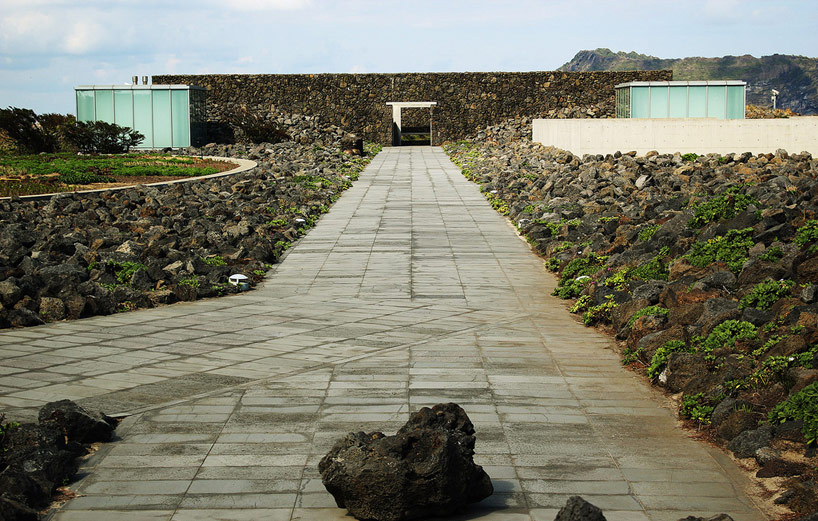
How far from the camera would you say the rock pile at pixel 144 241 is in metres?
10.6

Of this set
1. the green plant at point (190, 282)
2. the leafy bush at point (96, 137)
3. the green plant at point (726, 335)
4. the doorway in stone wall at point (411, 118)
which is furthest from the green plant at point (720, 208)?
the doorway in stone wall at point (411, 118)

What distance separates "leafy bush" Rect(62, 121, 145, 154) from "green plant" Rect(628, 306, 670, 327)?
26.6 m

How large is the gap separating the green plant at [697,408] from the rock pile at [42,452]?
432cm

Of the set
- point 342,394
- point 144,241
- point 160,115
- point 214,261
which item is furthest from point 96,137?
point 342,394

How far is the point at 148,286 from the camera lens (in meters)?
11.5

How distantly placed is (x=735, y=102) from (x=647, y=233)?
25176mm

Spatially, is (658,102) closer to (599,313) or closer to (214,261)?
(214,261)

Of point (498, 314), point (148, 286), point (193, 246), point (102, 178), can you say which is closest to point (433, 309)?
point (498, 314)

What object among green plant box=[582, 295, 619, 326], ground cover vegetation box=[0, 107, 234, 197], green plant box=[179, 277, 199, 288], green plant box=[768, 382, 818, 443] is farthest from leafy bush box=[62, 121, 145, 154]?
green plant box=[768, 382, 818, 443]

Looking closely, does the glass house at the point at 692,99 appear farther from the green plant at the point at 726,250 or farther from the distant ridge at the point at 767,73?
the distant ridge at the point at 767,73

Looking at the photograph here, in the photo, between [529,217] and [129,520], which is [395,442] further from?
[529,217]

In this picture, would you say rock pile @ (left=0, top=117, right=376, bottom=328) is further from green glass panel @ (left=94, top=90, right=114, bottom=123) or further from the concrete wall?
green glass panel @ (left=94, top=90, right=114, bottom=123)

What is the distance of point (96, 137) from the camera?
104 ft

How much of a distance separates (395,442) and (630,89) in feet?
108
